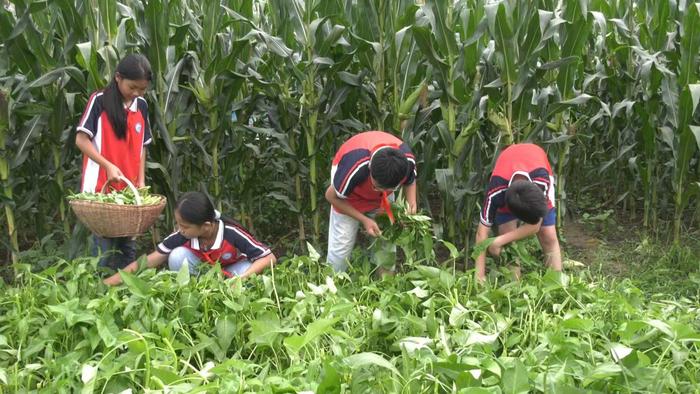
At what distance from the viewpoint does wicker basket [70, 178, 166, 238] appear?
3.57 m

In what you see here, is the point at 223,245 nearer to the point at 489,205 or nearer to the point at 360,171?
the point at 360,171

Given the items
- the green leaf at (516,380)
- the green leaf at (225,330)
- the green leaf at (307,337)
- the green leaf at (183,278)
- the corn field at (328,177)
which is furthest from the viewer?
the green leaf at (183,278)

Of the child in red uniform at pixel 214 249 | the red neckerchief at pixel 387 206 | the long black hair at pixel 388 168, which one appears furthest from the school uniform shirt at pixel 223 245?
the long black hair at pixel 388 168

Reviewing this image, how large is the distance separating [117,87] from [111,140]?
1.07 ft

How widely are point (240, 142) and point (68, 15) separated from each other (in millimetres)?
1440

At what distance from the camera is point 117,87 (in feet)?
12.9

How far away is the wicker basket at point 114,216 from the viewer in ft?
11.7

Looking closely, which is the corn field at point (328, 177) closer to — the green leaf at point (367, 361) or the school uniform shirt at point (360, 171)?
the green leaf at point (367, 361)

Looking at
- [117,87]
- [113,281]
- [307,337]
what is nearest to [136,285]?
[113,281]

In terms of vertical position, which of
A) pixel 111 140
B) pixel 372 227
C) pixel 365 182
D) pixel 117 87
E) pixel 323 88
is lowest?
pixel 372 227

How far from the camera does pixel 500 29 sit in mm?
4363

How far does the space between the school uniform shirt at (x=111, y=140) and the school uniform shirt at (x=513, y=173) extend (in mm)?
2154

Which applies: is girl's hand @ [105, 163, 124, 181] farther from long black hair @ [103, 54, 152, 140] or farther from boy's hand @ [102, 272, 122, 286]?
boy's hand @ [102, 272, 122, 286]

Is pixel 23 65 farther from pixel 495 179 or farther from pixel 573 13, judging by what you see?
pixel 573 13
